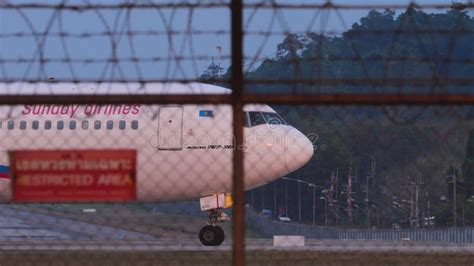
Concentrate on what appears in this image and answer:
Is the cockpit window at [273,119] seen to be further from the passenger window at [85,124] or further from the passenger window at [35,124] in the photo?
the passenger window at [35,124]

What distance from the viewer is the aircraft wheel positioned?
83.3 feet

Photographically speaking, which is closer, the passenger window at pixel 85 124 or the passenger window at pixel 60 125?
the passenger window at pixel 60 125

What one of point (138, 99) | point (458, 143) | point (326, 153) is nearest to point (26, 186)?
point (138, 99)

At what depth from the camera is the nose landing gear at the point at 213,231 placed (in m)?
25.4

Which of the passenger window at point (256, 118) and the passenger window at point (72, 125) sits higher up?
the passenger window at point (256, 118)

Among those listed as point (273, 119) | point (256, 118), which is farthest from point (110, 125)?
point (273, 119)

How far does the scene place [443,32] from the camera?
29.1ft

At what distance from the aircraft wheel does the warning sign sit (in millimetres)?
16922

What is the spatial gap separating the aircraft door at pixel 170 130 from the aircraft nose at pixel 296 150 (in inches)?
89.8

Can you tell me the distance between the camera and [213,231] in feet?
83.5

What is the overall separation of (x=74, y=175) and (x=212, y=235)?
1710 centimetres

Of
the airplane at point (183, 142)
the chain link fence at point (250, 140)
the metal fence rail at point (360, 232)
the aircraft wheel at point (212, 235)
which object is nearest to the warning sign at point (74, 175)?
the chain link fence at point (250, 140)

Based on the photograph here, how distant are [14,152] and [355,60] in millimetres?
2527

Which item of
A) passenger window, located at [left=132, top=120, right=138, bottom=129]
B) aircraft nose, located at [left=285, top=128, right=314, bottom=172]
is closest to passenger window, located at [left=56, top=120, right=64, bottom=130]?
passenger window, located at [left=132, top=120, right=138, bottom=129]
